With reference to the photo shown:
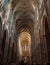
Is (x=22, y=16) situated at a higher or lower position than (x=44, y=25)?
higher

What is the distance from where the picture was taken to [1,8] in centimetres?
1892

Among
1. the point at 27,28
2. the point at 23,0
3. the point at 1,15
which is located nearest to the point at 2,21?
the point at 1,15

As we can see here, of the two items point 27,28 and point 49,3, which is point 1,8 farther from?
point 27,28

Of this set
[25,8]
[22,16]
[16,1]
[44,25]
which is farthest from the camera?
[22,16]

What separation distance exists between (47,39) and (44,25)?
171cm

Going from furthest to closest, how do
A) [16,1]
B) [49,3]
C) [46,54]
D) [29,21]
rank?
[29,21], [16,1], [46,54], [49,3]

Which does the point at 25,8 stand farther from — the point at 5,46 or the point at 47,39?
the point at 47,39

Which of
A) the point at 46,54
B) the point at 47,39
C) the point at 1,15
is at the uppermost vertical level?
the point at 1,15

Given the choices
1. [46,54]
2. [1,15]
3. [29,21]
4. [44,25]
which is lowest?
[46,54]

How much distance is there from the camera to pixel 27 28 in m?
41.7

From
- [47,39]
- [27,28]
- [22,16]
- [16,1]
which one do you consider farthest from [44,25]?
[27,28]

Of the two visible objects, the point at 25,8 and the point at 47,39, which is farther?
the point at 25,8

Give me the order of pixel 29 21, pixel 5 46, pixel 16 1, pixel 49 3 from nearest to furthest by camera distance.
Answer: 1. pixel 49 3
2. pixel 5 46
3. pixel 16 1
4. pixel 29 21

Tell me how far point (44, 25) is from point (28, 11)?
12983 millimetres
